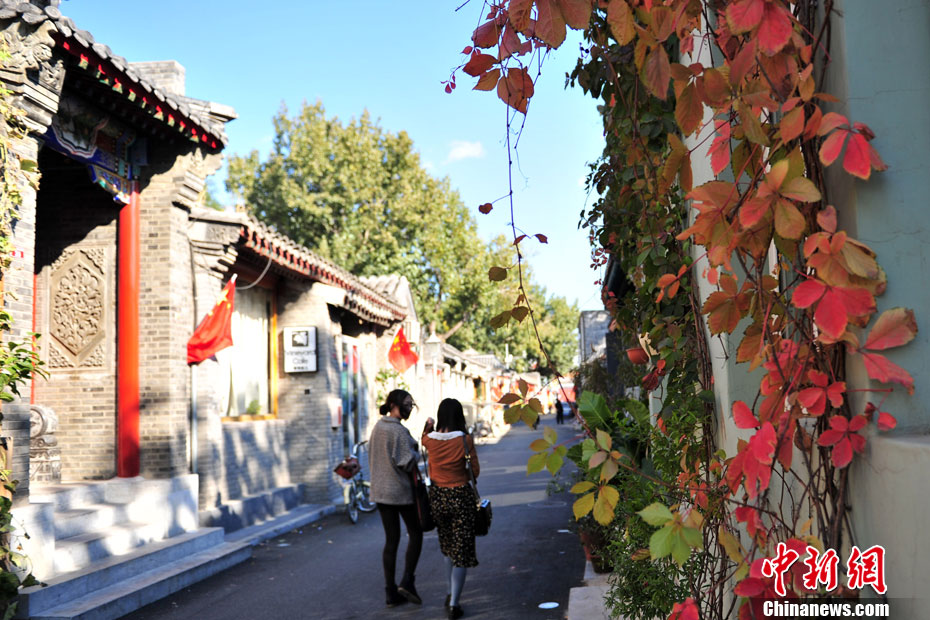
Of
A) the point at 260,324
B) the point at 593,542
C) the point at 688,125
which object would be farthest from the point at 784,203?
the point at 260,324

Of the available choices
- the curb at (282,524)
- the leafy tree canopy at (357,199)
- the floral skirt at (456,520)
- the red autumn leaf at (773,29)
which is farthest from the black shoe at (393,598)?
the leafy tree canopy at (357,199)

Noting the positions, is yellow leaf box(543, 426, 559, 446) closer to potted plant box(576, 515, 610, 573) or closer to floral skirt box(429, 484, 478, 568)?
floral skirt box(429, 484, 478, 568)

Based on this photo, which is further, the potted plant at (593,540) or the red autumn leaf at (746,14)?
the potted plant at (593,540)

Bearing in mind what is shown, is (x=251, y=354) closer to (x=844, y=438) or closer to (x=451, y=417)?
(x=451, y=417)

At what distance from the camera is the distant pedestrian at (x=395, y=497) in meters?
7.38

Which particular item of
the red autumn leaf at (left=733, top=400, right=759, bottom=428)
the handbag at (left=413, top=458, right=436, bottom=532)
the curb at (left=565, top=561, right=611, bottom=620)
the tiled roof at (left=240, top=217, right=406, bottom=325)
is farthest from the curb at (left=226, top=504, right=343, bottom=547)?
the red autumn leaf at (left=733, top=400, right=759, bottom=428)

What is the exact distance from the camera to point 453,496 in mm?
6992

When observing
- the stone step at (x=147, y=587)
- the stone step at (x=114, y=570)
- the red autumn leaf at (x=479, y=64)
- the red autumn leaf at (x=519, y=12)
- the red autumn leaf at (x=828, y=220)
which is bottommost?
the stone step at (x=147, y=587)

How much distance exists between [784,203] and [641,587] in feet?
11.1

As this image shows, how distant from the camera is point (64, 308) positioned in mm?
10352

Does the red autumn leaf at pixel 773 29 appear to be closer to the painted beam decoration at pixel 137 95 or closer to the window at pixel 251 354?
the painted beam decoration at pixel 137 95

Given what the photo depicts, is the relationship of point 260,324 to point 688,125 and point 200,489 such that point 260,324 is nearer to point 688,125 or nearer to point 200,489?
point 200,489

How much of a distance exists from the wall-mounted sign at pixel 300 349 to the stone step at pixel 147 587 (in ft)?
16.2

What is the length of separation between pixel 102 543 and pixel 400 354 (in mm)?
11989
